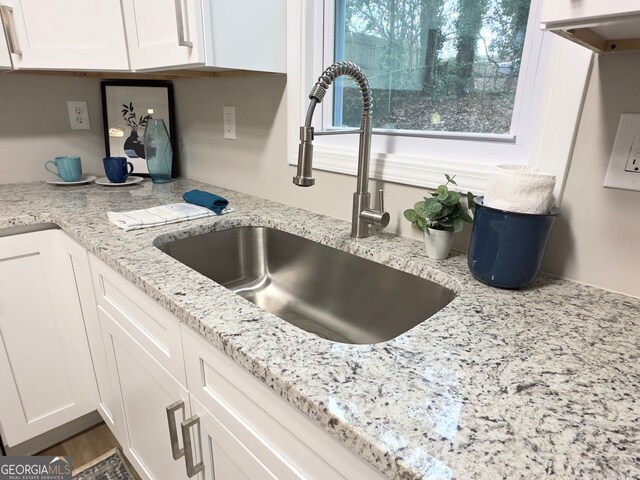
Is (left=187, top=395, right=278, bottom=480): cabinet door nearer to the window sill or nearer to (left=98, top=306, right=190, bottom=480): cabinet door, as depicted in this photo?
(left=98, top=306, right=190, bottom=480): cabinet door

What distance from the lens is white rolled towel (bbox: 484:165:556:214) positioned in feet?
2.27

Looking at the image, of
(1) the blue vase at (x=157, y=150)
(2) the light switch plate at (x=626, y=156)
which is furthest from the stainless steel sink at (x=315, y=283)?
(1) the blue vase at (x=157, y=150)

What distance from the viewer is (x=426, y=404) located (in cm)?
45

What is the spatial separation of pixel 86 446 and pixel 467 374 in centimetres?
156

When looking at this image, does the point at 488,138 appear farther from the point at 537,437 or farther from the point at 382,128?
the point at 537,437

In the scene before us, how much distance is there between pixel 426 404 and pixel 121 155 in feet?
5.98

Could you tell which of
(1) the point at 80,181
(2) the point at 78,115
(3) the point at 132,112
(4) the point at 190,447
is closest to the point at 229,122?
(3) the point at 132,112

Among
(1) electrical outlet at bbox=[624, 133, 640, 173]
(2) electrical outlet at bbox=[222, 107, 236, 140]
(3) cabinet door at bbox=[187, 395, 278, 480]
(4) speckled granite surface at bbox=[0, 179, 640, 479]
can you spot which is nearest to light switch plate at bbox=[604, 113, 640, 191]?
(1) electrical outlet at bbox=[624, 133, 640, 173]

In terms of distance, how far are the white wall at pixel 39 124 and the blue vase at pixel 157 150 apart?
1.27 feet

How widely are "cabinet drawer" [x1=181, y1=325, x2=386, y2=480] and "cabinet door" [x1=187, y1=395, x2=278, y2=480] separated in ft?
0.06

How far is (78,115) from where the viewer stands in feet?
5.78

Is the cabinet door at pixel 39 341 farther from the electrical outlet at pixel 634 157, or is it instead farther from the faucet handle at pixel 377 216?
the electrical outlet at pixel 634 157

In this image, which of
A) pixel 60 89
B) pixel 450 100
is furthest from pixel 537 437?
pixel 60 89

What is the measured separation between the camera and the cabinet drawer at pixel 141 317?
30.5 inches
